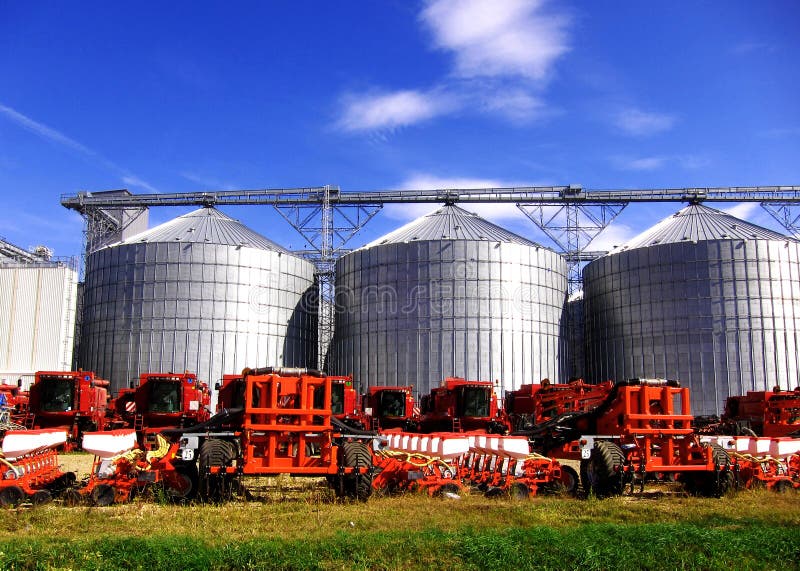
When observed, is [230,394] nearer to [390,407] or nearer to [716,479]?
[390,407]

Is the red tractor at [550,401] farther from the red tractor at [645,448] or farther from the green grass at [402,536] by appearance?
the green grass at [402,536]

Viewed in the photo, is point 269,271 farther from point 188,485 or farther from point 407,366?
point 188,485

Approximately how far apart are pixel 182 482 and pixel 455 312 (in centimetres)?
3458

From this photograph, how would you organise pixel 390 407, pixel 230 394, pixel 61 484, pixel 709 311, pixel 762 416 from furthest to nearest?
pixel 709 311
pixel 390 407
pixel 762 416
pixel 230 394
pixel 61 484

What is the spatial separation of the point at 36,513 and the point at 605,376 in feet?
152

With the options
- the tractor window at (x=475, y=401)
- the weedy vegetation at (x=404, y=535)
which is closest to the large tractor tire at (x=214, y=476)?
the weedy vegetation at (x=404, y=535)

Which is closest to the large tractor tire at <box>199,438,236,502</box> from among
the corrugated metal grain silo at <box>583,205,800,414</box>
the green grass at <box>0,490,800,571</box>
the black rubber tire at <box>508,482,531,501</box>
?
the green grass at <box>0,490,800,571</box>

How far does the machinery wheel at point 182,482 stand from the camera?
668 inches

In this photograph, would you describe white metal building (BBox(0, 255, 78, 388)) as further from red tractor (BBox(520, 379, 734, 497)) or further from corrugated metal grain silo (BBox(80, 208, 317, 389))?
red tractor (BBox(520, 379, 734, 497))

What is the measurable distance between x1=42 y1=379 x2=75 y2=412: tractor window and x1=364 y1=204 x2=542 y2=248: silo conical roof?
2711cm

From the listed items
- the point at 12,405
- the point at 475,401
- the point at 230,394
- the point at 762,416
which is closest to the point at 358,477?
the point at 230,394

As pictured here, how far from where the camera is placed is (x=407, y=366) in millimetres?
50531

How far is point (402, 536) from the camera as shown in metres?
12.0

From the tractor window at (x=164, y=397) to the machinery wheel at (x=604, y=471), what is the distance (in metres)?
19.1
